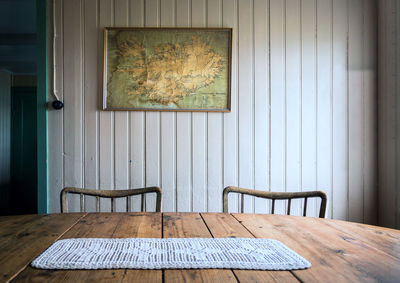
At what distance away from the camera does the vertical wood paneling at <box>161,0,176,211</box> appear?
2014 mm

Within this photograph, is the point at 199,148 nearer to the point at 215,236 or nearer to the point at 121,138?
the point at 121,138

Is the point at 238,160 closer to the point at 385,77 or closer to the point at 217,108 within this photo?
the point at 217,108

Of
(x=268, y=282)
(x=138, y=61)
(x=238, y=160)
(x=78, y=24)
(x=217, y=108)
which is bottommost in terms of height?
(x=268, y=282)

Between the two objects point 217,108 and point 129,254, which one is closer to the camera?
point 129,254

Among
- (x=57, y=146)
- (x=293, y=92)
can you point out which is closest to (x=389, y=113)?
(x=293, y=92)

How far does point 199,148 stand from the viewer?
2029mm

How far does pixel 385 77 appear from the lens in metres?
2.02

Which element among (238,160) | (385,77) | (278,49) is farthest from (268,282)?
(385,77)

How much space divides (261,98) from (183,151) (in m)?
0.70

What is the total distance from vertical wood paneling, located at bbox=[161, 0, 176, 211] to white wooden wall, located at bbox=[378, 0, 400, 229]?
153cm

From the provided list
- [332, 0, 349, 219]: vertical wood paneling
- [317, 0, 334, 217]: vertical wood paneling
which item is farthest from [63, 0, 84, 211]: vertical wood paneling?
[332, 0, 349, 219]: vertical wood paneling

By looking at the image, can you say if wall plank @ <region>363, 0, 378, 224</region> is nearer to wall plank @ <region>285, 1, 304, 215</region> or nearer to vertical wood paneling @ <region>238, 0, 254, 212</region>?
wall plank @ <region>285, 1, 304, 215</region>

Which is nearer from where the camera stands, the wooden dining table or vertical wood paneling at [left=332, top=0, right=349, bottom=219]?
the wooden dining table

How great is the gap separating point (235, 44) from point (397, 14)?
1.14m
